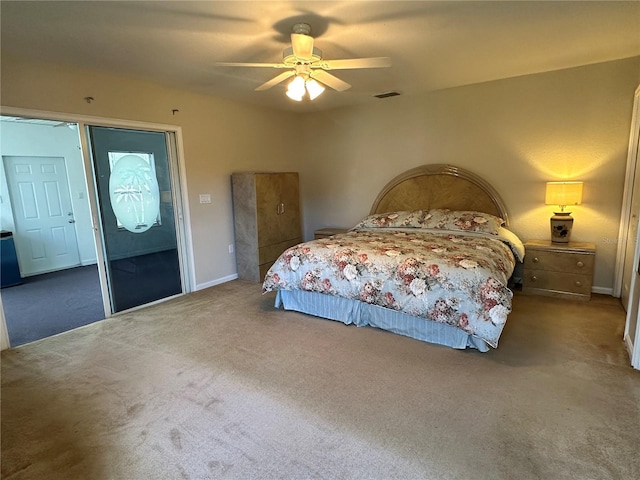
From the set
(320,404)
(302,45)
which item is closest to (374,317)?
(320,404)

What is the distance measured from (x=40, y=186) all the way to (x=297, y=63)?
5523 millimetres

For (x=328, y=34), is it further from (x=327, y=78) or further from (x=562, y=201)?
(x=562, y=201)

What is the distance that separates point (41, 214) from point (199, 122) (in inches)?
140

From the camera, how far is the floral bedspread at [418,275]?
2768mm

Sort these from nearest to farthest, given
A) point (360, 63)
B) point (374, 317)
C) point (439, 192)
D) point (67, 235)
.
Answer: point (360, 63)
point (374, 317)
point (439, 192)
point (67, 235)

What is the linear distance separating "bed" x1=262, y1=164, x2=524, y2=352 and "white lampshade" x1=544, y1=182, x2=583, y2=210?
594mm

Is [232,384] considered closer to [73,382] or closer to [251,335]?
[251,335]

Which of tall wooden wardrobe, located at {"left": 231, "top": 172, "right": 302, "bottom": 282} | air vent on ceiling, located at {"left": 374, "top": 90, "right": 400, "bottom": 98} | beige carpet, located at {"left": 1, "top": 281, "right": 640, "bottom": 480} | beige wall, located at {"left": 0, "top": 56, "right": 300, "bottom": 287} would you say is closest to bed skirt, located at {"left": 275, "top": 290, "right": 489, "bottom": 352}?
beige carpet, located at {"left": 1, "top": 281, "right": 640, "bottom": 480}

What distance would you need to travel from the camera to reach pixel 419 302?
2.97 metres

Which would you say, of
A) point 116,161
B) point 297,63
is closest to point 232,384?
point 297,63

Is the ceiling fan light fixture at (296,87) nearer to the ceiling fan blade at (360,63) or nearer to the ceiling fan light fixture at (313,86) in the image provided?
the ceiling fan light fixture at (313,86)

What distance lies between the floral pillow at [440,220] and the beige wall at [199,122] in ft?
6.59

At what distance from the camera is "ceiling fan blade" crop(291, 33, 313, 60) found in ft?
7.89

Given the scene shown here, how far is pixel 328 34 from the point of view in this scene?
275cm
